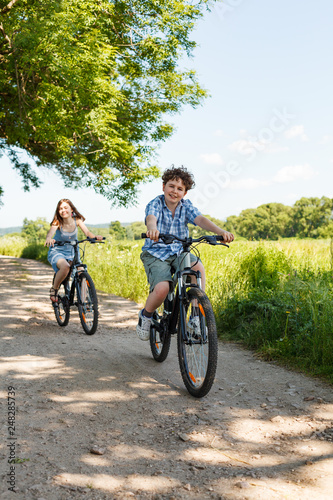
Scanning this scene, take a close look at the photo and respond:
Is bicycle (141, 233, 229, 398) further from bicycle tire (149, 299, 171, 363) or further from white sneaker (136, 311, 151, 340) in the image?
white sneaker (136, 311, 151, 340)

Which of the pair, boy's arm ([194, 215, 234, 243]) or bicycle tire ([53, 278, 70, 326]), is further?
bicycle tire ([53, 278, 70, 326])

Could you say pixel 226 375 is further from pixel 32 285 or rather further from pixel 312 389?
pixel 32 285

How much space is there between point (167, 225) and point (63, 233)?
8.87ft

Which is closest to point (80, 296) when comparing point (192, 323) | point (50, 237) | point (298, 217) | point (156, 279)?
point (50, 237)

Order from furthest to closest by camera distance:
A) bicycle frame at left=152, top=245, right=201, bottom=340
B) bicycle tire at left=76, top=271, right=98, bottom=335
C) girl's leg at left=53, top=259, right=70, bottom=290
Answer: girl's leg at left=53, top=259, right=70, bottom=290, bicycle tire at left=76, top=271, right=98, bottom=335, bicycle frame at left=152, top=245, right=201, bottom=340

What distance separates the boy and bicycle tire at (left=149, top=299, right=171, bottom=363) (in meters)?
0.14

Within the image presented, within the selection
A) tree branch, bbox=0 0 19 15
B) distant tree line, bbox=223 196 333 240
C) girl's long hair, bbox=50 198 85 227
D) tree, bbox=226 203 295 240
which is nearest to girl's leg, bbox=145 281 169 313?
girl's long hair, bbox=50 198 85 227

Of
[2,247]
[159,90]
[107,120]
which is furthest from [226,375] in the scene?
[2,247]

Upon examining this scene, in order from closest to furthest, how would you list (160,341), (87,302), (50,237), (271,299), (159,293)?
(159,293)
(160,341)
(271,299)
(87,302)
(50,237)

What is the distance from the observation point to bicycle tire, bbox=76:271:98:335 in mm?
6070

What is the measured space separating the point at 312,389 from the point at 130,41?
14.5 meters

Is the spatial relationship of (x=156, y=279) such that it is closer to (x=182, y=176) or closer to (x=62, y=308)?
(x=182, y=176)

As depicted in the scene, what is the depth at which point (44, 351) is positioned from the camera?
5148 millimetres

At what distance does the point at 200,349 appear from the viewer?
3824 mm
